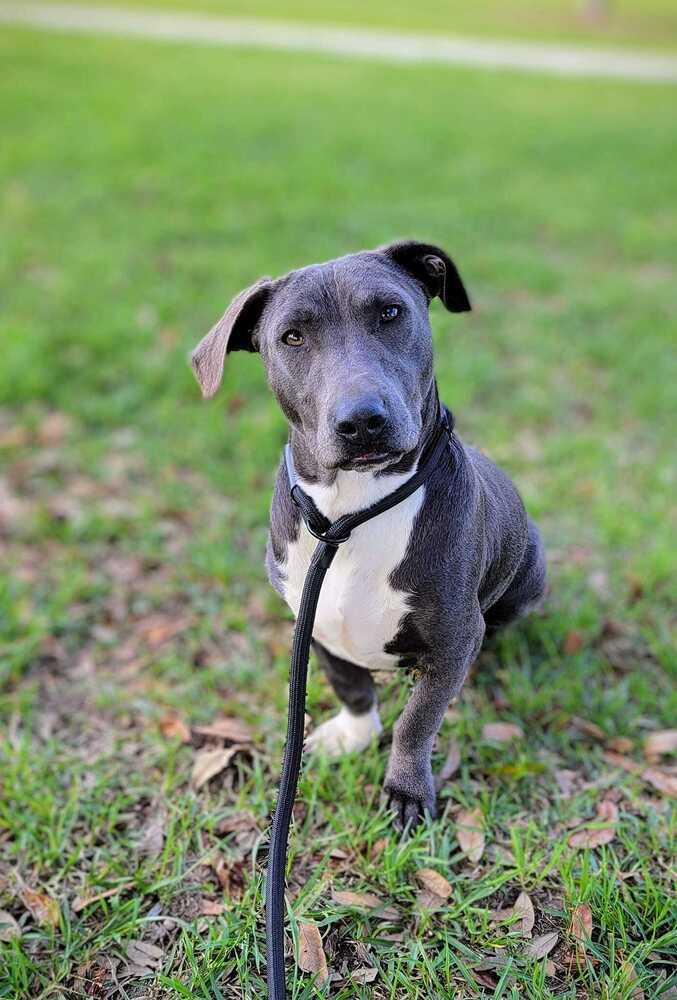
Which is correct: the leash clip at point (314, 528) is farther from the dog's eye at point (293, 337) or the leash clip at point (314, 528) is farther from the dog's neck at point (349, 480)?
the dog's eye at point (293, 337)

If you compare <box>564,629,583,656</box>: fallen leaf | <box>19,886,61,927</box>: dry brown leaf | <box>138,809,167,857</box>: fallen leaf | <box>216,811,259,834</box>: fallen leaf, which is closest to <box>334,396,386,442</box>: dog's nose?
<box>216,811,259,834</box>: fallen leaf

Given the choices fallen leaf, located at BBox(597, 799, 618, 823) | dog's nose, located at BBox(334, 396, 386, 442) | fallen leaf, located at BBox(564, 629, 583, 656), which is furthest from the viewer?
fallen leaf, located at BBox(564, 629, 583, 656)

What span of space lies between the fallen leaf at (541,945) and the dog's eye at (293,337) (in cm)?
157

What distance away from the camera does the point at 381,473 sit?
2.08 m

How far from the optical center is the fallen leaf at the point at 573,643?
3161mm

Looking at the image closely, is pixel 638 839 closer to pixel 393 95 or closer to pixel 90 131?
pixel 90 131

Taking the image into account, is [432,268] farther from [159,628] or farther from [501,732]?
[159,628]

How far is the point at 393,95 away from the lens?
11.1 meters

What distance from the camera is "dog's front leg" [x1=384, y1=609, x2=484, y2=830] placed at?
226cm

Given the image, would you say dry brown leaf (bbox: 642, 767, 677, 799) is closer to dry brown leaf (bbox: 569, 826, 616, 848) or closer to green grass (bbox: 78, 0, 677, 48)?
dry brown leaf (bbox: 569, 826, 616, 848)

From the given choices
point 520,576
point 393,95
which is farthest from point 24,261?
point 393,95

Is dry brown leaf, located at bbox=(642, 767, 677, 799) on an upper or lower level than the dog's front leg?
lower

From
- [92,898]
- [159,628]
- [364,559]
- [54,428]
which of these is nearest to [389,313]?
[364,559]

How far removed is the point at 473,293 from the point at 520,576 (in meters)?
3.68
